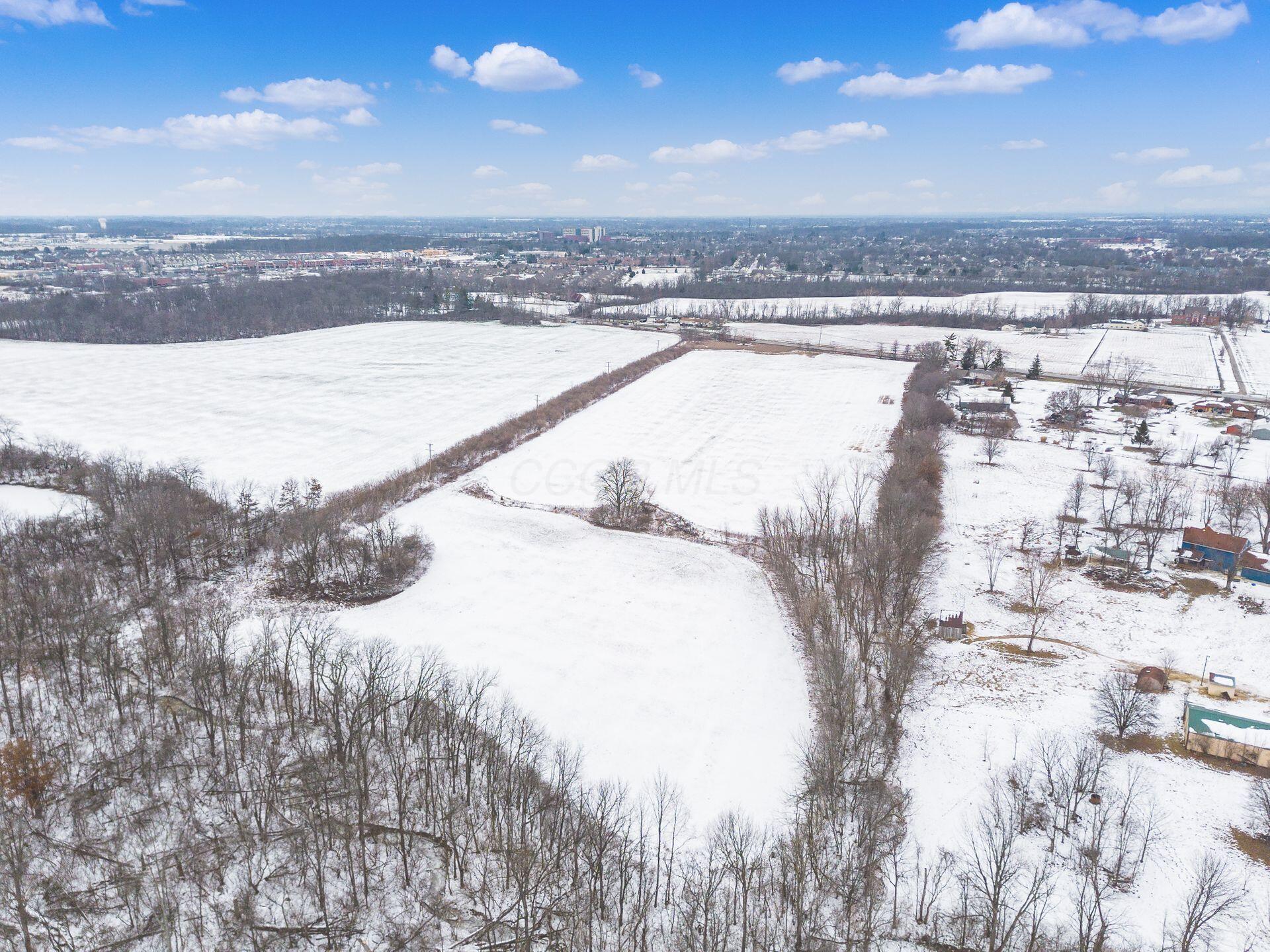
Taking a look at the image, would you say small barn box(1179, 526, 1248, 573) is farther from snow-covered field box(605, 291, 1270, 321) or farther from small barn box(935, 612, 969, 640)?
snow-covered field box(605, 291, 1270, 321)

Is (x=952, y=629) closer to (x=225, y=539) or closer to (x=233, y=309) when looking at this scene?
(x=225, y=539)

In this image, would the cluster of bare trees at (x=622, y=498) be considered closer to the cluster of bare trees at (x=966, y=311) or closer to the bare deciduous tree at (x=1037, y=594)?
the bare deciduous tree at (x=1037, y=594)

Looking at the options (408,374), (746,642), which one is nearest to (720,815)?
(746,642)

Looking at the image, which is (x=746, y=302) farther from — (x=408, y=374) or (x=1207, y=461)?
(x=1207, y=461)

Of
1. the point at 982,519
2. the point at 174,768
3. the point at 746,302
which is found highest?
the point at 746,302

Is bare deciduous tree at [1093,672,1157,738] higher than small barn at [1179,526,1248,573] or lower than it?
lower

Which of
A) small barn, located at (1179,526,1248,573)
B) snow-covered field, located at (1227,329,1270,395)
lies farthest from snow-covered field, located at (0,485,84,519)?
snow-covered field, located at (1227,329,1270,395)

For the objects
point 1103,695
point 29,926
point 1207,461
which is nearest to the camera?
point 29,926

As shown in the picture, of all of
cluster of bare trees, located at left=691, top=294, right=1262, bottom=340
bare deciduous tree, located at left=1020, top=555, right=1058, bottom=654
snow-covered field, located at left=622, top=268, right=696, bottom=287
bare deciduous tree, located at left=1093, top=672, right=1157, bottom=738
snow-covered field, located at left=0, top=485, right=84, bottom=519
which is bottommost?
bare deciduous tree, located at left=1093, top=672, right=1157, bottom=738
